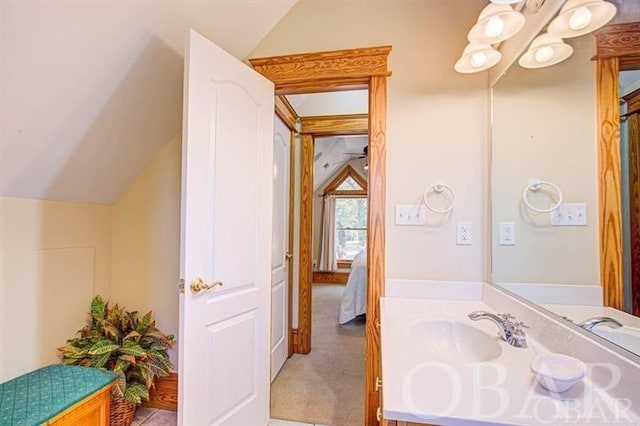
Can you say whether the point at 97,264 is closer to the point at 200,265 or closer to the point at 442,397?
the point at 200,265

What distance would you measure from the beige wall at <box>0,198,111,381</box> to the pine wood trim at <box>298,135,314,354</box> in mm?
1556

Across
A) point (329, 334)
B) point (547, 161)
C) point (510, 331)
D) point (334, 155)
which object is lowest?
point (329, 334)

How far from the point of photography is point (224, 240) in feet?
5.11

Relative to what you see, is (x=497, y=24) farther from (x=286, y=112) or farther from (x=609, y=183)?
(x=286, y=112)

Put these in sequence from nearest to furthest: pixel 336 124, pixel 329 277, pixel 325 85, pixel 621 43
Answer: pixel 621 43
pixel 325 85
pixel 336 124
pixel 329 277

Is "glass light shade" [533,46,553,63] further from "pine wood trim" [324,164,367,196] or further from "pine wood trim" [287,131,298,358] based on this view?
"pine wood trim" [324,164,367,196]

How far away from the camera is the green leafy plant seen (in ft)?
5.51

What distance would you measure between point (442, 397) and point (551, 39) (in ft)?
4.40

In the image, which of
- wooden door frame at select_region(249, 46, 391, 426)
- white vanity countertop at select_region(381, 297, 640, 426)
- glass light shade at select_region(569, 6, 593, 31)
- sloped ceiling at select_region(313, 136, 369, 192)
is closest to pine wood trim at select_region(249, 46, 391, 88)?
wooden door frame at select_region(249, 46, 391, 426)

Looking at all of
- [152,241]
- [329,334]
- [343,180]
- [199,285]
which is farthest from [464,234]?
[343,180]

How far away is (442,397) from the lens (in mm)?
713

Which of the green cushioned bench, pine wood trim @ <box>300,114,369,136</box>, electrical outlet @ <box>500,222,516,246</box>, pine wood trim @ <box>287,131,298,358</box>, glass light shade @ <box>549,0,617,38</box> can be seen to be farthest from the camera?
pine wood trim @ <box>300,114,369,136</box>

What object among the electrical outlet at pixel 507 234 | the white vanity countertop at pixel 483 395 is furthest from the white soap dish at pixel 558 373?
the electrical outlet at pixel 507 234

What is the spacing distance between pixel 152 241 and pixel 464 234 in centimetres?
196
